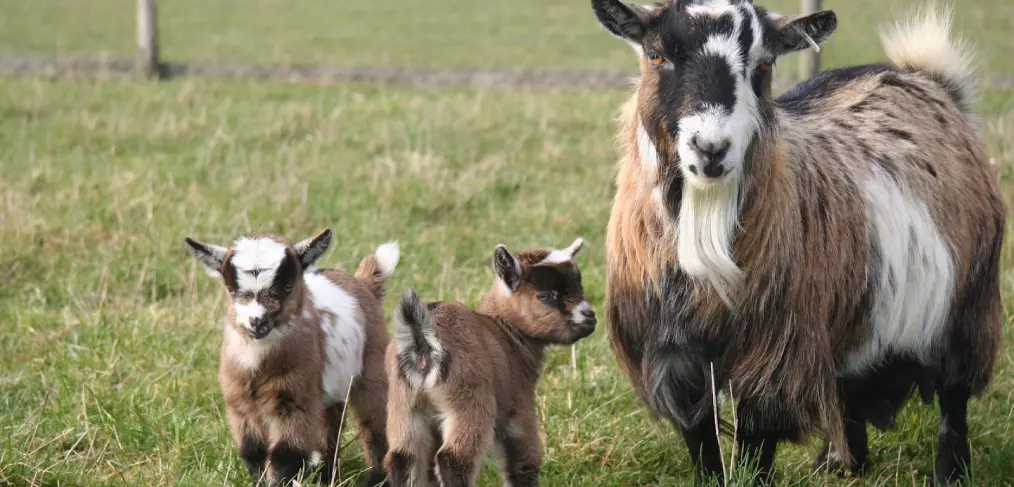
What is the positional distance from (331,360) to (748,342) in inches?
63.5

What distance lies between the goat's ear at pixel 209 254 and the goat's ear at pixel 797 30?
2170 mm

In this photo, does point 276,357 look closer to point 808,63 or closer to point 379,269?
point 379,269

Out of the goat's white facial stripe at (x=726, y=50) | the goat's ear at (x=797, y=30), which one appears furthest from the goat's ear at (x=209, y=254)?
the goat's ear at (x=797, y=30)

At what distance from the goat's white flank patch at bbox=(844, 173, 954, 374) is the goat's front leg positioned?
82.8 inches

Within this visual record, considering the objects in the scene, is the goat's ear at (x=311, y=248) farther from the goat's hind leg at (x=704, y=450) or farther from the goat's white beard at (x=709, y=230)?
the goat's hind leg at (x=704, y=450)

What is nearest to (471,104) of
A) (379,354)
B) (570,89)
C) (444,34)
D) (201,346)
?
(570,89)

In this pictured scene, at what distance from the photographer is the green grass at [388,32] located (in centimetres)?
1709

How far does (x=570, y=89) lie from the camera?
47.0 ft

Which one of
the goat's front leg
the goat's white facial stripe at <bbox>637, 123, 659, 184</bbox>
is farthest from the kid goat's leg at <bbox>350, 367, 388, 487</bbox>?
the goat's white facial stripe at <bbox>637, 123, 659, 184</bbox>

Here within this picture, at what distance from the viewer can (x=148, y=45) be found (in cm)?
1418

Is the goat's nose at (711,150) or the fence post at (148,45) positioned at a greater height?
the goat's nose at (711,150)

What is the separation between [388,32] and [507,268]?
54.2ft

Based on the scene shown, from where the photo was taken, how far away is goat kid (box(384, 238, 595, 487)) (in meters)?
4.30

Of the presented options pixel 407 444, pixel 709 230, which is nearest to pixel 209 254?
pixel 407 444
